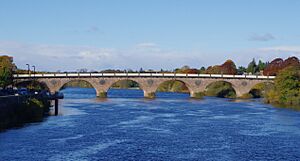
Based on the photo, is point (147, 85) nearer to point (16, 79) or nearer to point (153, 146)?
point (16, 79)

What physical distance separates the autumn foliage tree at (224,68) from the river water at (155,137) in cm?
8684

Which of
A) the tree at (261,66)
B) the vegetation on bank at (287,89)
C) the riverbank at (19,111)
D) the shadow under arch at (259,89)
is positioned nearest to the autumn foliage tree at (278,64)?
the tree at (261,66)

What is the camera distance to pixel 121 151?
39062mm

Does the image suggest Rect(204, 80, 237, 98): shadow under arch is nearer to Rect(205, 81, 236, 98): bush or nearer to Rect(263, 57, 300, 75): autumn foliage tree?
Rect(205, 81, 236, 98): bush

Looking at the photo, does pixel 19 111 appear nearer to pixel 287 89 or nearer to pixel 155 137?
pixel 155 137

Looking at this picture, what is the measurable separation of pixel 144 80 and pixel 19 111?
5419 centimetres

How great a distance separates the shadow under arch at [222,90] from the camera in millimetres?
116812

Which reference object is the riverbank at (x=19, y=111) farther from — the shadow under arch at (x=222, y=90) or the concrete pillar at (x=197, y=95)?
the shadow under arch at (x=222, y=90)

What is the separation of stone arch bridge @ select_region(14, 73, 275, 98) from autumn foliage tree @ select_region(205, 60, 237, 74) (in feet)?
133

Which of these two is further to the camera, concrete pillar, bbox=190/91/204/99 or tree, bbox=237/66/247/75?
tree, bbox=237/66/247/75

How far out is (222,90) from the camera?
4717 inches

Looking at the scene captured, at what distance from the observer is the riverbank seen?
166 feet

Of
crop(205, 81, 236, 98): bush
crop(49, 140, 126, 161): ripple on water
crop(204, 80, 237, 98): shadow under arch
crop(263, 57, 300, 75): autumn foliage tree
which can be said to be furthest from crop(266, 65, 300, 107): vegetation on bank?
crop(49, 140, 126, 161): ripple on water

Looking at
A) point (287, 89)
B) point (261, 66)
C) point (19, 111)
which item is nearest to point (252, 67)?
point (261, 66)
